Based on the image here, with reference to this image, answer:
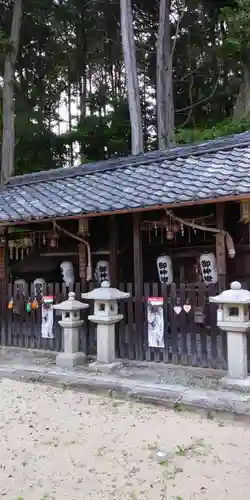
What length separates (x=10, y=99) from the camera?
15.9 meters

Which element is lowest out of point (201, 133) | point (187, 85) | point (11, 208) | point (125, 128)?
point (11, 208)

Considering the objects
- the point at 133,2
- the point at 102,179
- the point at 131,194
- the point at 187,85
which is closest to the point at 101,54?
the point at 133,2

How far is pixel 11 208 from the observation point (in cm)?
805

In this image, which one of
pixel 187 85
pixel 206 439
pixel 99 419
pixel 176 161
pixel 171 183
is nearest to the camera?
pixel 206 439

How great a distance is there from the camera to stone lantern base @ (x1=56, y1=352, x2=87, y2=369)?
6391mm

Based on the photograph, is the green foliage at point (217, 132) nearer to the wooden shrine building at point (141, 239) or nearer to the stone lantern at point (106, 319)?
the wooden shrine building at point (141, 239)

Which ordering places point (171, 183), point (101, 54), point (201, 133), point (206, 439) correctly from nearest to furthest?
point (206, 439) → point (171, 183) → point (201, 133) → point (101, 54)

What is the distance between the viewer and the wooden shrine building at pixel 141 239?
19.7 ft

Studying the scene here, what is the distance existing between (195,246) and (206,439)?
465 cm

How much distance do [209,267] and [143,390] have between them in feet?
8.91

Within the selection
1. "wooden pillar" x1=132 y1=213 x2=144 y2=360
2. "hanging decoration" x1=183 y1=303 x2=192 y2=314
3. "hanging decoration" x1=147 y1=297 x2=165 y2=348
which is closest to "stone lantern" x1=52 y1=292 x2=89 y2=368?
"wooden pillar" x1=132 y1=213 x2=144 y2=360

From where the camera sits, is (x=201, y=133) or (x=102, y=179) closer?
(x=102, y=179)

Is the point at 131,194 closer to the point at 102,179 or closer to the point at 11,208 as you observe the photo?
the point at 102,179

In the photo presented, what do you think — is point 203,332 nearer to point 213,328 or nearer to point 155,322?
point 213,328
